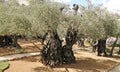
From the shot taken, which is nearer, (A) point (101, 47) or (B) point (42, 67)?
(B) point (42, 67)

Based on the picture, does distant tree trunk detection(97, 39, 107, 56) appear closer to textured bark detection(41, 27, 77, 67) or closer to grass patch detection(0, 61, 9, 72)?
textured bark detection(41, 27, 77, 67)

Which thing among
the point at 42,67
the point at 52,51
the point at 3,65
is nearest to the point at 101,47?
the point at 52,51

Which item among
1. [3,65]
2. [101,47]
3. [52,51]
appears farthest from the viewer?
[101,47]

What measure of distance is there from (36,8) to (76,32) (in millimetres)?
6106

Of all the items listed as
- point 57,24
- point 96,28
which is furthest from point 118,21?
point 57,24

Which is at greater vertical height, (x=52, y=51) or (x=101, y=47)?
(x=52, y=51)

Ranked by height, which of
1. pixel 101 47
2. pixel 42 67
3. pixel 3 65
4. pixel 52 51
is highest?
pixel 52 51

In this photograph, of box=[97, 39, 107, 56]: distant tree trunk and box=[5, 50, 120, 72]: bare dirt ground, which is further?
box=[97, 39, 107, 56]: distant tree trunk

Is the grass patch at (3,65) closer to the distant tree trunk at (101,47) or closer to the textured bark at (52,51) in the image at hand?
the textured bark at (52,51)

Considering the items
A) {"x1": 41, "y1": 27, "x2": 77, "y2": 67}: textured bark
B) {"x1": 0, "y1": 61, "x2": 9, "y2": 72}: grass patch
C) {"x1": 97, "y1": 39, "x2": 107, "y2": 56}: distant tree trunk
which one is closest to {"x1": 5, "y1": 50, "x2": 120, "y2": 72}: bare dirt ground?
{"x1": 0, "y1": 61, "x2": 9, "y2": 72}: grass patch

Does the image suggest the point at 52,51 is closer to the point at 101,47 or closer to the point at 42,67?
the point at 42,67

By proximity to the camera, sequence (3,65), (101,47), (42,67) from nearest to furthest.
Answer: (3,65)
(42,67)
(101,47)

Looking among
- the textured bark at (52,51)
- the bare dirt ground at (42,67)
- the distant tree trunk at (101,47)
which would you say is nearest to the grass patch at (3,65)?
the bare dirt ground at (42,67)

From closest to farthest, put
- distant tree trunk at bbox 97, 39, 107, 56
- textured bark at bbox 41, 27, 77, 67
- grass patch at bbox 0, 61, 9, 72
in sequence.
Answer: grass patch at bbox 0, 61, 9, 72 → textured bark at bbox 41, 27, 77, 67 → distant tree trunk at bbox 97, 39, 107, 56
